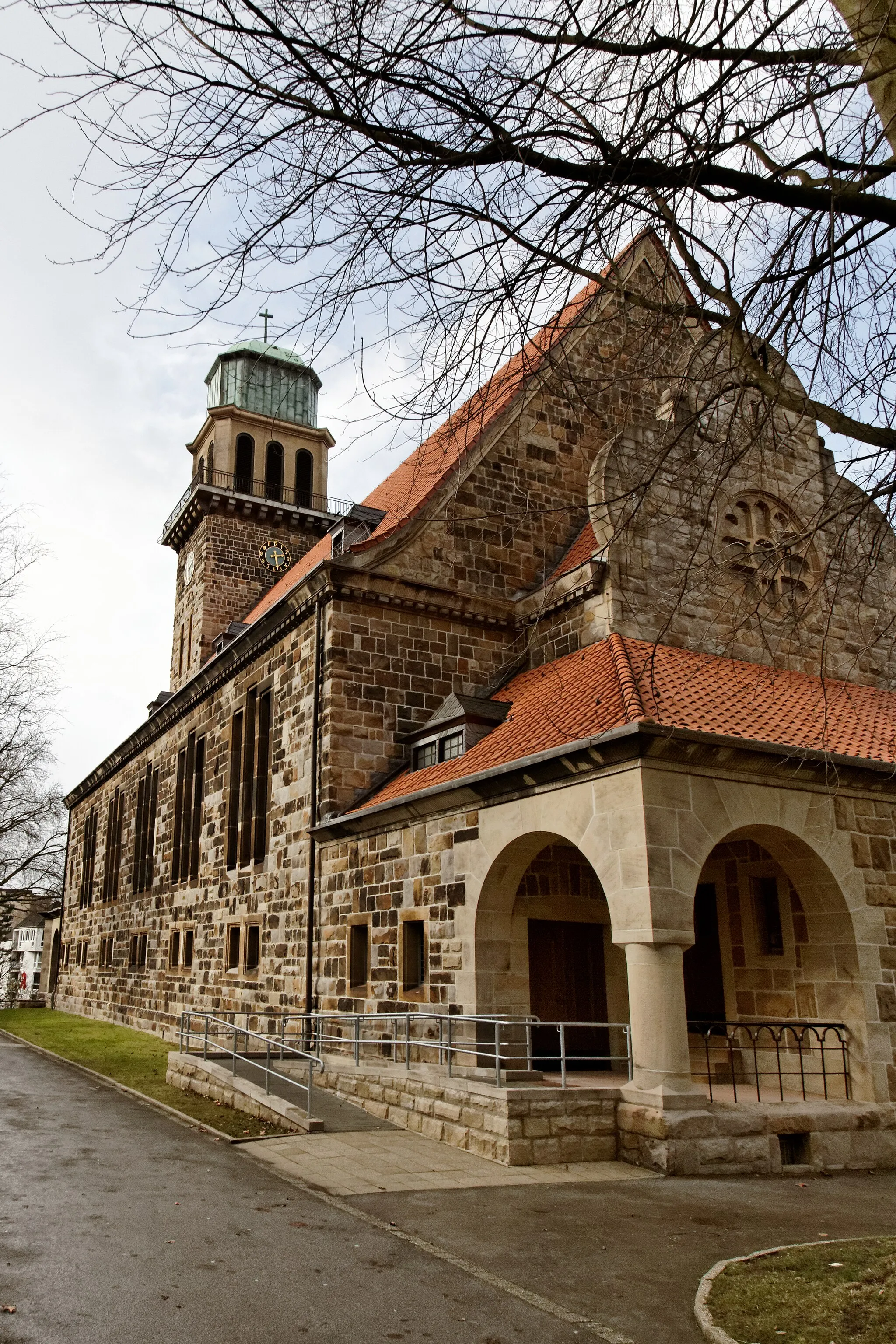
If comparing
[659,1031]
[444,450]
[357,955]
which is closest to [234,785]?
[357,955]

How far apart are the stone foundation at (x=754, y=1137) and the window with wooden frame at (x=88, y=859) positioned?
98.6ft

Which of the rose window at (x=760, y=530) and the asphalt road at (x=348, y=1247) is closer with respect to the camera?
the asphalt road at (x=348, y=1247)

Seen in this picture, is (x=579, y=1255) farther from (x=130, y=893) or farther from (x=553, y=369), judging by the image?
(x=130, y=893)

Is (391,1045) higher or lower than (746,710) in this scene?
lower

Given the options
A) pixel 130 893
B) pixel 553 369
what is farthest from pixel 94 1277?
pixel 130 893

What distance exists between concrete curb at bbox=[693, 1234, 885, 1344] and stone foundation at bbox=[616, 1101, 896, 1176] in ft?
6.77

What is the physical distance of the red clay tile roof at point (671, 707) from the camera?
1108cm

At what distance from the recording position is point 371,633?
16750 millimetres

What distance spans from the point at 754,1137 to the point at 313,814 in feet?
28.3

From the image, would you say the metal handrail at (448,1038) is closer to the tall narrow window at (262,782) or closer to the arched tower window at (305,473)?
the tall narrow window at (262,782)

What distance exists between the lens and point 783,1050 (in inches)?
457

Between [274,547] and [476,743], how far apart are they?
21.0 m

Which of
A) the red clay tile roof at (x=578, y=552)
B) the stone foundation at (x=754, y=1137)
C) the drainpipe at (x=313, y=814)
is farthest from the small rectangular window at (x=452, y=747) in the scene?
the stone foundation at (x=754, y=1137)

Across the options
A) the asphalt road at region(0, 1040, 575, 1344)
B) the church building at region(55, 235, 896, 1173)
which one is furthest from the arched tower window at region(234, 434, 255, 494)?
the asphalt road at region(0, 1040, 575, 1344)
